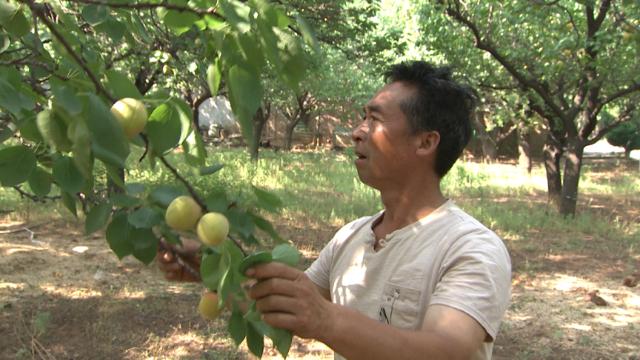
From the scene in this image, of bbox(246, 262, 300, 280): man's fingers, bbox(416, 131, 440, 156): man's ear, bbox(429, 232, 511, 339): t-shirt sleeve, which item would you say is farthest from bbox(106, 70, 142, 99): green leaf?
bbox(416, 131, 440, 156): man's ear

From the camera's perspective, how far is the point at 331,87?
20.6 m

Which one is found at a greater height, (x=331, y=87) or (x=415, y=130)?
(x=331, y=87)

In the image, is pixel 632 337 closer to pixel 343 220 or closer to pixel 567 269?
pixel 567 269

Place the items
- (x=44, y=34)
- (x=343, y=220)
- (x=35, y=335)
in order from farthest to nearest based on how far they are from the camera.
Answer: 1. (x=343, y=220)
2. (x=35, y=335)
3. (x=44, y=34)

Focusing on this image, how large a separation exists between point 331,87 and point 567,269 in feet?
48.8

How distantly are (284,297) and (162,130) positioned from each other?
369mm

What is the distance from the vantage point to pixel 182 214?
3.44 ft

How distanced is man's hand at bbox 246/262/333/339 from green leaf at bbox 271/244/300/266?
1cm

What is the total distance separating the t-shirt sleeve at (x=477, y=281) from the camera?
1439 mm

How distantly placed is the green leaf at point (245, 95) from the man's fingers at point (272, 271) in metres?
0.23

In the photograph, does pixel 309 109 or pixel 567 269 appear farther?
pixel 309 109

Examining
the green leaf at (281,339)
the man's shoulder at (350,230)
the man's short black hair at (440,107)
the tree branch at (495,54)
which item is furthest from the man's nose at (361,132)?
the tree branch at (495,54)

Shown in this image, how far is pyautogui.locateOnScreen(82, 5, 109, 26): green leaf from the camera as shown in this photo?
122 centimetres

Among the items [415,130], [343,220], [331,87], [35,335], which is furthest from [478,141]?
[415,130]
